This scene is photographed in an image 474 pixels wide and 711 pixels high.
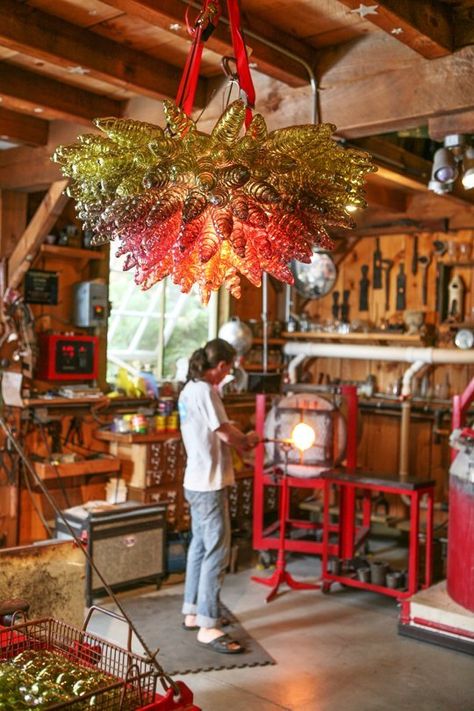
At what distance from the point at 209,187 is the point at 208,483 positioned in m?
2.97

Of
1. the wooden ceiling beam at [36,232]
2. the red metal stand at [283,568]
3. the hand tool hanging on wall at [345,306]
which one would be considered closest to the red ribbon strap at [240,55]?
the wooden ceiling beam at [36,232]

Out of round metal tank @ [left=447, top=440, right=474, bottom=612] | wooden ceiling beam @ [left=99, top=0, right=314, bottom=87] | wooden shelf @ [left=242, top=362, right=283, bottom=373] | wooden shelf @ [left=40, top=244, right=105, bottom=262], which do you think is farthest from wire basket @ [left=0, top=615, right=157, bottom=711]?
wooden shelf @ [left=242, top=362, right=283, bottom=373]

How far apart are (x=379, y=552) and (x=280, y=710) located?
11.2 ft

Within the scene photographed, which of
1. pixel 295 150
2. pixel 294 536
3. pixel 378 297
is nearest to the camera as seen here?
pixel 295 150

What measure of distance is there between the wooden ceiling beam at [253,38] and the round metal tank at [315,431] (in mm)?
2758

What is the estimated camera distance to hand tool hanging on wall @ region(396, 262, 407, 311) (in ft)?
26.8

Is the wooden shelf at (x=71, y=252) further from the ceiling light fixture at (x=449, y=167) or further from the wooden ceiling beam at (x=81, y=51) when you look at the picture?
the ceiling light fixture at (x=449, y=167)

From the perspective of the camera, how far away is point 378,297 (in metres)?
8.44

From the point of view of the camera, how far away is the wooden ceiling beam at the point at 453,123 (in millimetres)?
3889

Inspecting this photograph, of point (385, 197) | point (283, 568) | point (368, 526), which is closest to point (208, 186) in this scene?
point (283, 568)

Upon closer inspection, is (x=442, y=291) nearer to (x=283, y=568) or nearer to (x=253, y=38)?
(x=283, y=568)

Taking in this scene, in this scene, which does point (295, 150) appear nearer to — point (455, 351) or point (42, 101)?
point (42, 101)

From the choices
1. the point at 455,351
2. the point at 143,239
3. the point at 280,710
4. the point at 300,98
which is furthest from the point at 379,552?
the point at 143,239

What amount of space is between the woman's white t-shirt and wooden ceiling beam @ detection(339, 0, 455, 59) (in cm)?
228
